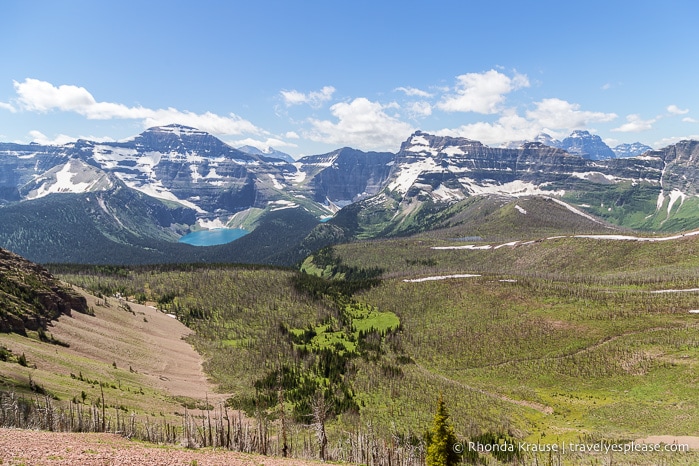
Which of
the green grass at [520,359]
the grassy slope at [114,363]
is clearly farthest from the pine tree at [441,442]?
the grassy slope at [114,363]

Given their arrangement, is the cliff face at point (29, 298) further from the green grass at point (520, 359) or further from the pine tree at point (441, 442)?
the pine tree at point (441, 442)

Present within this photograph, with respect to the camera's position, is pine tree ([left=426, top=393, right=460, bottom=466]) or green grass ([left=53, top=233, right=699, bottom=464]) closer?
pine tree ([left=426, top=393, right=460, bottom=466])

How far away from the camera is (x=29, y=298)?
121 m

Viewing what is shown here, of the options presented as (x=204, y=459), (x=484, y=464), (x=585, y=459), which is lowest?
(x=484, y=464)

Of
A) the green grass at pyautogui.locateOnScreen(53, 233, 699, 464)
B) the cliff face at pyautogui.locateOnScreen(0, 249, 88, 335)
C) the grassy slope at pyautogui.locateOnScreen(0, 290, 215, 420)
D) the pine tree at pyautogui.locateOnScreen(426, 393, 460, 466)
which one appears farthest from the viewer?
the cliff face at pyautogui.locateOnScreen(0, 249, 88, 335)

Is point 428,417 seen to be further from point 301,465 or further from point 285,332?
point 285,332

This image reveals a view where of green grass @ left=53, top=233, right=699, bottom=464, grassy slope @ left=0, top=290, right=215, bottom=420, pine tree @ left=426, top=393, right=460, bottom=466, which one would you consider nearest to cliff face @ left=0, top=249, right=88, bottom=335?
grassy slope @ left=0, top=290, right=215, bottom=420

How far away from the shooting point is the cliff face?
104500mm

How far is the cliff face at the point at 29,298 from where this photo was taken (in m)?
104

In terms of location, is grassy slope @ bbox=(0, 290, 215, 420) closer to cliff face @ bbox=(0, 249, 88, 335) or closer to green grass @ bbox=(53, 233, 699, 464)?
cliff face @ bbox=(0, 249, 88, 335)

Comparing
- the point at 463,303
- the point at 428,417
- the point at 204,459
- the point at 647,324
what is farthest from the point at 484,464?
the point at 463,303

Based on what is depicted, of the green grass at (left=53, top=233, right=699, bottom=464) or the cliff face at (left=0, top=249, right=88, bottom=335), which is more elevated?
the cliff face at (left=0, top=249, right=88, bottom=335)

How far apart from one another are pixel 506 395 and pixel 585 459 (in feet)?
157

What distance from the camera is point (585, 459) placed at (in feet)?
229
